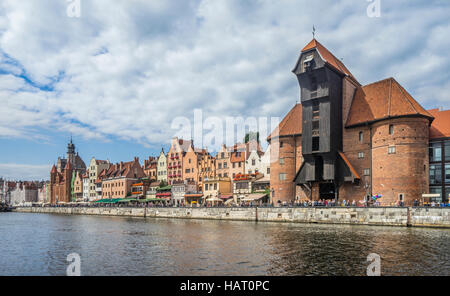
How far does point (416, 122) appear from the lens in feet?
162

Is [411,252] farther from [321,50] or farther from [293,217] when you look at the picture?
[321,50]

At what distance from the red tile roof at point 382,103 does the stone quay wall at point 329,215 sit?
Result: 14216mm

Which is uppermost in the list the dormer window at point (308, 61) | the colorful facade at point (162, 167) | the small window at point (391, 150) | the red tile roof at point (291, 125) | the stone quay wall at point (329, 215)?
the dormer window at point (308, 61)

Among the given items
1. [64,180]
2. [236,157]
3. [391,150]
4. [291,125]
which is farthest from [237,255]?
[64,180]

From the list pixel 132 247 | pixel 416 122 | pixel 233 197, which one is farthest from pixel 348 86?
pixel 132 247

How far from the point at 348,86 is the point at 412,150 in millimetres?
14968

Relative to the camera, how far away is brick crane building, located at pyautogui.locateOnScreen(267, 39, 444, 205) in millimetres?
49000

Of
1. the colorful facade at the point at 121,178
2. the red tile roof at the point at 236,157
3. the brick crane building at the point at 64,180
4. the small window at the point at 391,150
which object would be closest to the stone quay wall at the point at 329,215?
the small window at the point at 391,150

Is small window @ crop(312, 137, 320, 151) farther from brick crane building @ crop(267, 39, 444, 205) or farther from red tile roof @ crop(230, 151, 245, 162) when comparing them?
red tile roof @ crop(230, 151, 245, 162)

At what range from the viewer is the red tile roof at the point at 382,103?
166 feet

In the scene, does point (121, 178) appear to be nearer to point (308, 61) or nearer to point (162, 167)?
point (162, 167)

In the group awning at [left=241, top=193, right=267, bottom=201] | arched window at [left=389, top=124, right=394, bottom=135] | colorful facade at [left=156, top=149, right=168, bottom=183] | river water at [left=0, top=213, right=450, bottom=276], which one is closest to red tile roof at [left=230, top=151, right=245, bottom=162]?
awning at [left=241, top=193, right=267, bottom=201]

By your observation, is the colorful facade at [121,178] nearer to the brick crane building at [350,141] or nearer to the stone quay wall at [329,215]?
the stone quay wall at [329,215]

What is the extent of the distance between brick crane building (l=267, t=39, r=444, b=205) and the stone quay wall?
6330mm
